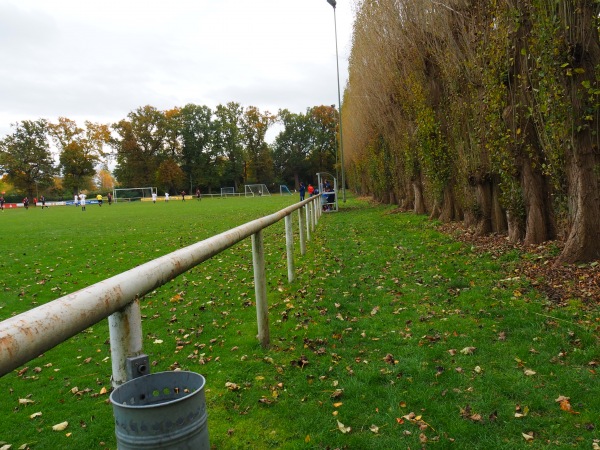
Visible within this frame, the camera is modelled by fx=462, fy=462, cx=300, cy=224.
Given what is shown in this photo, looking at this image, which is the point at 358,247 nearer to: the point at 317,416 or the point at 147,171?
the point at 317,416

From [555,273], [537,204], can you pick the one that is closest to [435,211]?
[537,204]

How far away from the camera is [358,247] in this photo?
38.2 ft

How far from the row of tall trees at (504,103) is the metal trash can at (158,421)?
22.5 ft

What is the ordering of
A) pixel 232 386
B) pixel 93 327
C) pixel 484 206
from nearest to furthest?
pixel 232 386 → pixel 93 327 → pixel 484 206

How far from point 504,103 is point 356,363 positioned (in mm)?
6784

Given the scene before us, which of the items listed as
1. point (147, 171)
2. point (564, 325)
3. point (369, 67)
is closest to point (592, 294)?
point (564, 325)

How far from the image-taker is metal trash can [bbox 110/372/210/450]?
4.91ft

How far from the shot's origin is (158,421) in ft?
4.95

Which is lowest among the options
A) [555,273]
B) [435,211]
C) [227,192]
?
[555,273]

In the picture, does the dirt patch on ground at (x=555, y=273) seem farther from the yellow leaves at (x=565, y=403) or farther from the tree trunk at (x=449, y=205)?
the tree trunk at (x=449, y=205)

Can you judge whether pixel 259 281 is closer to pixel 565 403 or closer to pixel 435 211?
pixel 565 403

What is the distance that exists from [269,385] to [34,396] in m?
2.21

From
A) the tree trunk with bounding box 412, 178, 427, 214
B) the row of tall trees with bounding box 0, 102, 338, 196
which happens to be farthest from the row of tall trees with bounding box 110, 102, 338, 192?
the tree trunk with bounding box 412, 178, 427, 214

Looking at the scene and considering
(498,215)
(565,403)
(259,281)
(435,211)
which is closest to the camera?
(565,403)
